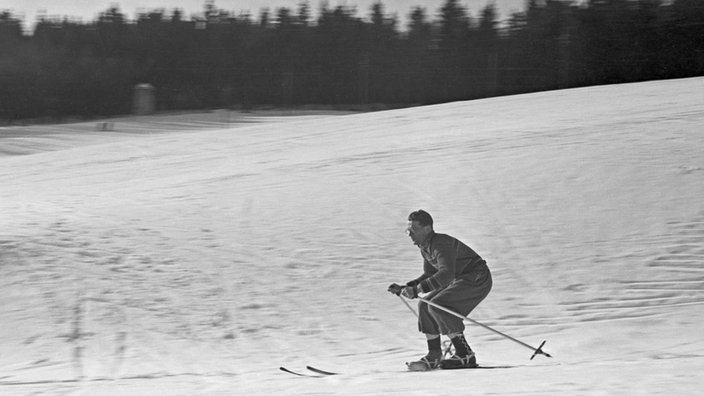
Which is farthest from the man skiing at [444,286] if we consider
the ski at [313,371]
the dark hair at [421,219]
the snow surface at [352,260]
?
Result: the ski at [313,371]

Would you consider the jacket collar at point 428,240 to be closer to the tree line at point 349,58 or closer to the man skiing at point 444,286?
the man skiing at point 444,286

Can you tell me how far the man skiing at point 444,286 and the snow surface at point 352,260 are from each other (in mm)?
443

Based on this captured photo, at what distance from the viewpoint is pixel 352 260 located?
1196 centimetres

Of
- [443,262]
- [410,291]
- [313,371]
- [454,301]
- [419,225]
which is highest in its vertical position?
[419,225]

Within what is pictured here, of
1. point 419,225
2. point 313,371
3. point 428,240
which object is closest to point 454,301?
point 428,240

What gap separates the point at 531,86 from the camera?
31.7 m

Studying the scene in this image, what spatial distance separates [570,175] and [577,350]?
693 cm

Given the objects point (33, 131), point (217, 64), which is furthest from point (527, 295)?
point (217, 64)

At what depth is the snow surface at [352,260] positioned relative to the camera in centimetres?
812

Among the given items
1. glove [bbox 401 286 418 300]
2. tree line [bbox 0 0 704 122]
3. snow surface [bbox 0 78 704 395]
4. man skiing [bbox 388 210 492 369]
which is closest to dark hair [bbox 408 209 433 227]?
man skiing [bbox 388 210 492 369]

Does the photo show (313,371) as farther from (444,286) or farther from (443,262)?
(443,262)

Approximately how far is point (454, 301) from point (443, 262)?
1.25ft

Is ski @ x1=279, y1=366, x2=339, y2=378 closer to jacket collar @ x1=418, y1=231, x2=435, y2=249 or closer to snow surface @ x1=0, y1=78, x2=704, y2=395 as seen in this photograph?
snow surface @ x1=0, y1=78, x2=704, y2=395

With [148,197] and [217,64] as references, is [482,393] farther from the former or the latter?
[217,64]
